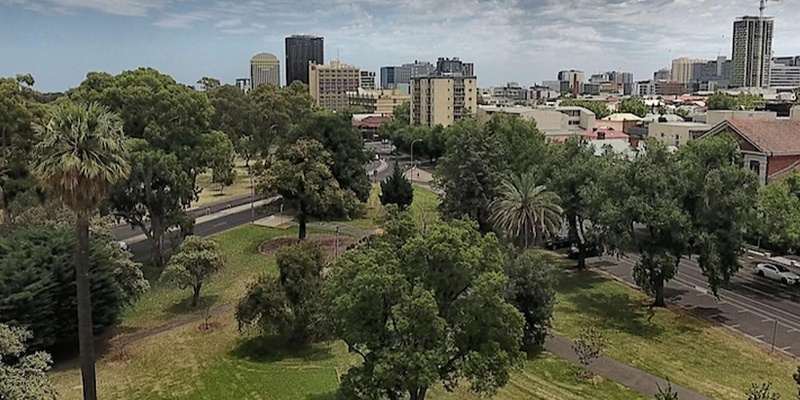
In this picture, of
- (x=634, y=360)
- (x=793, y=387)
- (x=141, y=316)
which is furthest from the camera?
(x=141, y=316)

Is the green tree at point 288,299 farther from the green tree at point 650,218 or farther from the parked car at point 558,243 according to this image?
the parked car at point 558,243

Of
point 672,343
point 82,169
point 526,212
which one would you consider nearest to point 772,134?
point 526,212

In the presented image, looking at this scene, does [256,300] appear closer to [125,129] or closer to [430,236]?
[430,236]

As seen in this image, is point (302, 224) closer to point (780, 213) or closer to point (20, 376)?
point (20, 376)

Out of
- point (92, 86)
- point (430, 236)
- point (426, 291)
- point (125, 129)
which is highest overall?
point (92, 86)

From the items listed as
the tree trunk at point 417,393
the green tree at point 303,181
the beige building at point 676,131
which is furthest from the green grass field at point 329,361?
the beige building at point 676,131

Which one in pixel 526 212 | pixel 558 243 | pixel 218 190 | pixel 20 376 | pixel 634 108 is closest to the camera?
pixel 20 376

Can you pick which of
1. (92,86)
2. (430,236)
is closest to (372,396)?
(430,236)
